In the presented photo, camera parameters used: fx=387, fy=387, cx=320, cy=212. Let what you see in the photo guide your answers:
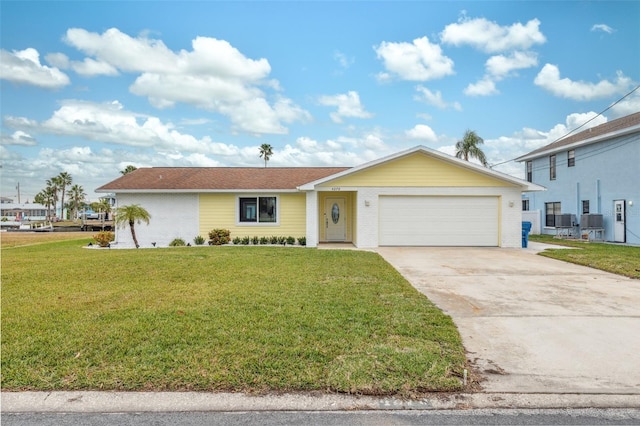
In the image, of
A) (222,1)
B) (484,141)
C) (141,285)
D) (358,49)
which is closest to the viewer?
(141,285)

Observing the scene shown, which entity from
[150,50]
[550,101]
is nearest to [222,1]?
[150,50]

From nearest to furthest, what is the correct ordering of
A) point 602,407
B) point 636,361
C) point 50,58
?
point 602,407, point 636,361, point 50,58

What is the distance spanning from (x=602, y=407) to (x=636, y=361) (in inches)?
50.0

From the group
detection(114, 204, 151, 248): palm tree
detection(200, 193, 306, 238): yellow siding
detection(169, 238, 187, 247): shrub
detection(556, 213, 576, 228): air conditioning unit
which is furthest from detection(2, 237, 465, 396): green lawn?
detection(556, 213, 576, 228): air conditioning unit

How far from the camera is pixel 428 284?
26.9 feet

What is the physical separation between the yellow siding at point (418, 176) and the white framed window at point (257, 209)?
3.42 meters

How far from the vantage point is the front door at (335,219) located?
59.9 feet

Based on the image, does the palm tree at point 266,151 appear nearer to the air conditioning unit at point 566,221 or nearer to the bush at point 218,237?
the bush at point 218,237

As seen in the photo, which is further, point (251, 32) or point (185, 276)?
point (251, 32)

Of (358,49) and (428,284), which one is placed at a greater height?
(358,49)

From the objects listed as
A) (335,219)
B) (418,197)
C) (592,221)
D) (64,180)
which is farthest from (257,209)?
(64,180)

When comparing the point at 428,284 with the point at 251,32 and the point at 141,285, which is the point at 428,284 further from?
the point at 251,32

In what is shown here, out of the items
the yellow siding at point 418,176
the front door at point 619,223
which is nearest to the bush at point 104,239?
the yellow siding at point 418,176

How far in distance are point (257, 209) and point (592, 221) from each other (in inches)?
656
